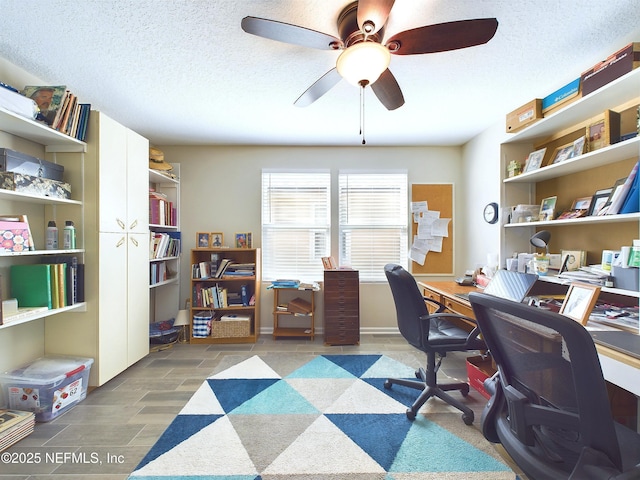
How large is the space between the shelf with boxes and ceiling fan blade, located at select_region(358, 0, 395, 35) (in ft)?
8.08

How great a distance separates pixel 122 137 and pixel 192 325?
2053 millimetres

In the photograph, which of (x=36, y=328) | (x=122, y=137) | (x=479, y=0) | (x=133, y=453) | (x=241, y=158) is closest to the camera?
(x=479, y=0)

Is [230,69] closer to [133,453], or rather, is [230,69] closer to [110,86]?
[110,86]

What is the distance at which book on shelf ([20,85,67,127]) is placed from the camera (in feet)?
5.81

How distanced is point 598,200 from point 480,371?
4.48 feet

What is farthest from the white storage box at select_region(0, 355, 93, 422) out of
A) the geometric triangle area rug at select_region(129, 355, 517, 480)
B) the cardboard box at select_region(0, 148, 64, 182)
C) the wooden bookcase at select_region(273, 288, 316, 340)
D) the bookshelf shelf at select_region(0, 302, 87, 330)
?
the wooden bookcase at select_region(273, 288, 316, 340)

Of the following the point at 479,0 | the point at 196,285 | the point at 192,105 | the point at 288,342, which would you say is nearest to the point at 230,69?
the point at 192,105

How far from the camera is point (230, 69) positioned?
72.5 inches

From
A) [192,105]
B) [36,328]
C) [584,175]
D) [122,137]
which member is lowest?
[36,328]

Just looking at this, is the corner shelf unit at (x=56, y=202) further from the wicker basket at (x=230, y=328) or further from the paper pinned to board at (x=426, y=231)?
the paper pinned to board at (x=426, y=231)

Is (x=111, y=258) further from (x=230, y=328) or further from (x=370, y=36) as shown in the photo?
(x=370, y=36)

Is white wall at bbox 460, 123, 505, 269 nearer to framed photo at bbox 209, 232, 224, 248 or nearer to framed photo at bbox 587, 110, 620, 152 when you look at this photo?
framed photo at bbox 587, 110, 620, 152

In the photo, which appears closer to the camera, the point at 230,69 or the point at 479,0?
the point at 479,0

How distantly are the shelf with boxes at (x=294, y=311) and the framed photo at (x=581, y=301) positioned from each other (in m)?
2.20
